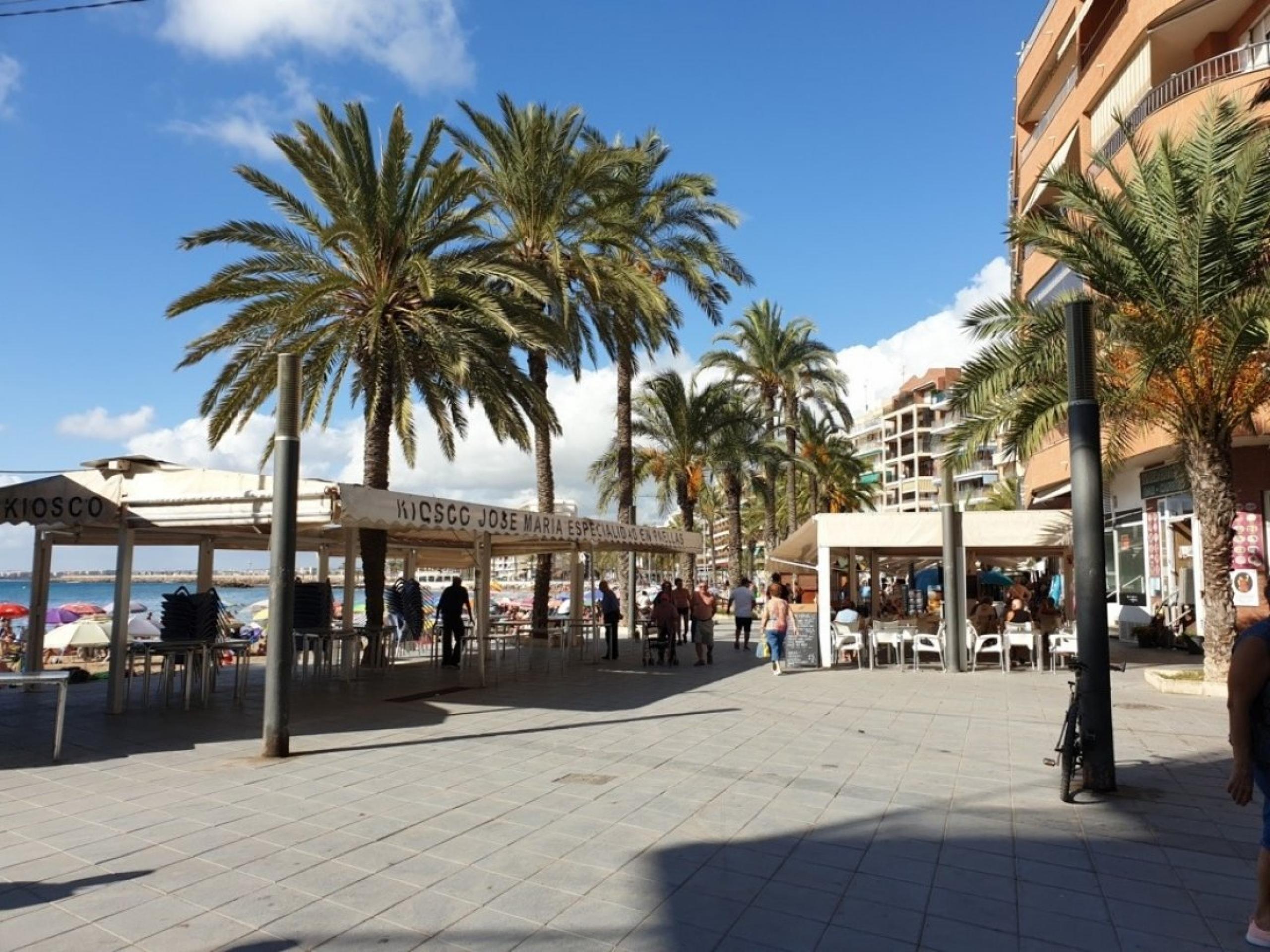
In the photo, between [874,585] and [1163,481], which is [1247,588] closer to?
[1163,481]

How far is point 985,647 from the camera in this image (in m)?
17.0

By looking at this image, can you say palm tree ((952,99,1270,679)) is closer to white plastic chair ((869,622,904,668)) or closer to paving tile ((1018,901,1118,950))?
white plastic chair ((869,622,904,668))

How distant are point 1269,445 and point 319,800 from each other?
739 inches

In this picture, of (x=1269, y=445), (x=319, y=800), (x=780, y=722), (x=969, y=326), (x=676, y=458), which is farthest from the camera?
(x=676, y=458)

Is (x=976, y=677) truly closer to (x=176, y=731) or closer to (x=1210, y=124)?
(x=1210, y=124)

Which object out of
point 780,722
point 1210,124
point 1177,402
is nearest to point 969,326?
point 1177,402

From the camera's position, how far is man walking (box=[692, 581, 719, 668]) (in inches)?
695

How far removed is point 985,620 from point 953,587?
1808 millimetres

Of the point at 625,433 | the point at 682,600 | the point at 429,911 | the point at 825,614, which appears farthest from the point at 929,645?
the point at 429,911

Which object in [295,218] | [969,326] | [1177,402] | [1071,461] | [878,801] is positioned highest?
[295,218]

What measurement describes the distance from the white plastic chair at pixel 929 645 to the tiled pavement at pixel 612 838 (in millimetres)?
5785

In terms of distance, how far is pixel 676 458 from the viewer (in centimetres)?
3158

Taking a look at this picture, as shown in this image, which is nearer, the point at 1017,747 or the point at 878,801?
the point at 878,801

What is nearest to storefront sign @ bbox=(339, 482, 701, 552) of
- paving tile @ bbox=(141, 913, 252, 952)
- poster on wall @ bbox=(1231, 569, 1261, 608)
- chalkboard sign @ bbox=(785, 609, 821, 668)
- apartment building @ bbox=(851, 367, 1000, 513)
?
chalkboard sign @ bbox=(785, 609, 821, 668)
